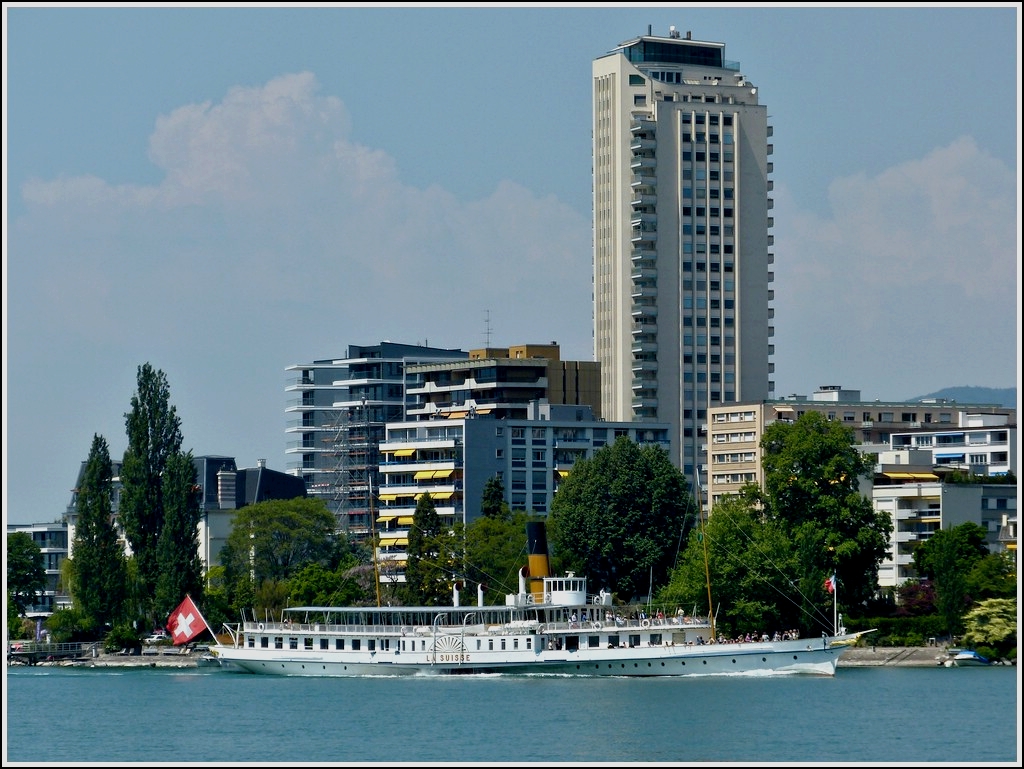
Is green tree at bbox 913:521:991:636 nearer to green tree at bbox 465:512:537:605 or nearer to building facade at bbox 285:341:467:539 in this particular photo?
green tree at bbox 465:512:537:605

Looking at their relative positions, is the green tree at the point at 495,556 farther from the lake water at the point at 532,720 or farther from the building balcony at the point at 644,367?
the building balcony at the point at 644,367

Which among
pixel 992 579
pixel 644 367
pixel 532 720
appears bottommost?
pixel 532 720

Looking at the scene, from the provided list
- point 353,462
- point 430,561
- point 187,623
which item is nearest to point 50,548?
point 353,462

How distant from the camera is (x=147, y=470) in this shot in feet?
358

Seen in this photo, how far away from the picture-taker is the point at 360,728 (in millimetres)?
65375

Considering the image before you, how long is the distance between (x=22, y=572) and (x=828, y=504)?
60176 millimetres

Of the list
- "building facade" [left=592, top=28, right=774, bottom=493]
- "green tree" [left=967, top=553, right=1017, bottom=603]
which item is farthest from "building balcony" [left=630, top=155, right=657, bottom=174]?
"green tree" [left=967, top=553, right=1017, bottom=603]

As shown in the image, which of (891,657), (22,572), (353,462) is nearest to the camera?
(891,657)

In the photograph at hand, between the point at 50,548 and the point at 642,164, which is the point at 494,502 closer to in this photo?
the point at 642,164

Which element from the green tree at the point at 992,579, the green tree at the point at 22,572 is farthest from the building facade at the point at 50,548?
the green tree at the point at 992,579

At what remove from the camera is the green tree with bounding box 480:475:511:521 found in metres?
119

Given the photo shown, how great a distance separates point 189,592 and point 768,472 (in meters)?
29.6

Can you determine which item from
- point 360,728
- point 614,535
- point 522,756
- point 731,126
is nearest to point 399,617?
point 614,535

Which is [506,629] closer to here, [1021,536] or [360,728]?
[360,728]
